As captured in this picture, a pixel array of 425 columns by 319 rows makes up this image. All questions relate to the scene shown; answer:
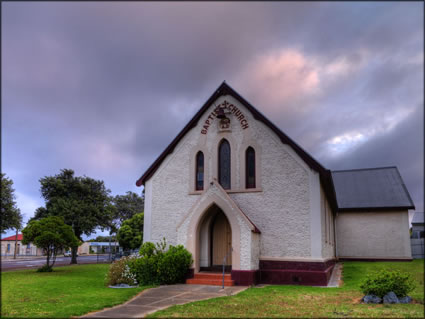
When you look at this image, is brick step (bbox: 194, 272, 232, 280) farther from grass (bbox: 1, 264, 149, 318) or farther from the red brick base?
grass (bbox: 1, 264, 149, 318)

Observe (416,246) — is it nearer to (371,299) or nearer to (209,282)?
(209,282)

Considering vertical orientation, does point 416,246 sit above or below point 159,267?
above

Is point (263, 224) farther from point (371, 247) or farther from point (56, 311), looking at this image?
point (371, 247)

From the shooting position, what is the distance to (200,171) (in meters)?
19.0

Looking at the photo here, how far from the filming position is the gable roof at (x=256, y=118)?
16344 mm

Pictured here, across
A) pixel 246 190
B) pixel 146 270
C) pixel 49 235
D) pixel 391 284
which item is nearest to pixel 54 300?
pixel 146 270

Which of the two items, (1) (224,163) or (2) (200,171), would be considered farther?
(2) (200,171)

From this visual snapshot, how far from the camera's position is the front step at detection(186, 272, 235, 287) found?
15.4 metres

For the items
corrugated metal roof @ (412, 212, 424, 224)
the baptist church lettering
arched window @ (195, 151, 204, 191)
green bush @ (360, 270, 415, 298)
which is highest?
the baptist church lettering

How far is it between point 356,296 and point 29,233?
1809 centimetres

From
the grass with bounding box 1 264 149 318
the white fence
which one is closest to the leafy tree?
the grass with bounding box 1 264 149 318

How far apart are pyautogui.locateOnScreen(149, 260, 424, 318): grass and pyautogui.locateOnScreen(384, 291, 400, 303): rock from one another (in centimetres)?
37

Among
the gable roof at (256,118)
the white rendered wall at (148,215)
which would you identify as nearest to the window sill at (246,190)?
the gable roof at (256,118)

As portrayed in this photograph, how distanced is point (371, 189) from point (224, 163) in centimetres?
1980
